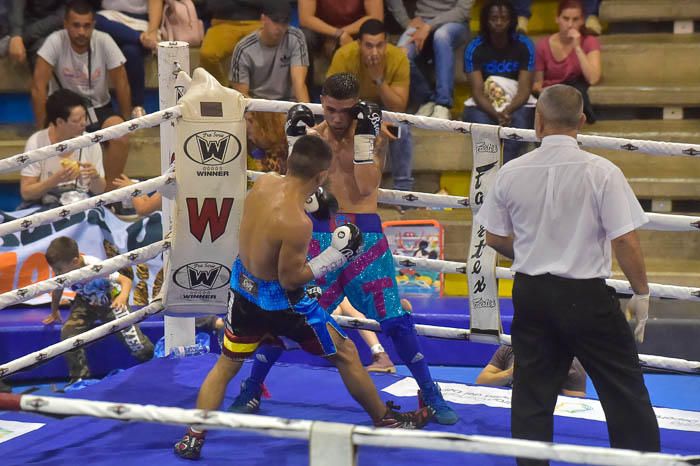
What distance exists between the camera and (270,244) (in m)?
3.37

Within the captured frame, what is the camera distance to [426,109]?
6.76 m

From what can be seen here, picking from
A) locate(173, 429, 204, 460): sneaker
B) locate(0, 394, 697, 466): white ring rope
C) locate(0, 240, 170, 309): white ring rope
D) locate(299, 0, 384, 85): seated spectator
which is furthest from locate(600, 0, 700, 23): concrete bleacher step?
locate(0, 394, 697, 466): white ring rope

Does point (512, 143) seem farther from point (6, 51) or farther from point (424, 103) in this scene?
point (6, 51)

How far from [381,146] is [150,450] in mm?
1359

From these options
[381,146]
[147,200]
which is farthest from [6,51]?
[381,146]

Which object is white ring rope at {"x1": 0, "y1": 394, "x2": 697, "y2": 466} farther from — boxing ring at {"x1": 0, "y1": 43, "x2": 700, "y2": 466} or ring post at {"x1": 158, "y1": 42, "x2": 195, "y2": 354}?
ring post at {"x1": 158, "y1": 42, "x2": 195, "y2": 354}

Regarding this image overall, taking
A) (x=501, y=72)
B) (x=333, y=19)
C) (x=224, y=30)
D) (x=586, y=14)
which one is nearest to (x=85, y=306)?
(x=224, y=30)

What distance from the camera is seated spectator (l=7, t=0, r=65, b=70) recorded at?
6843 millimetres

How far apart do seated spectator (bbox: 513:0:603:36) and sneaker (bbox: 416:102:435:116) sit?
32.7 inches

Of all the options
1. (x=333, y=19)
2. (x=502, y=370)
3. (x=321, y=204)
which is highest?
(x=333, y=19)

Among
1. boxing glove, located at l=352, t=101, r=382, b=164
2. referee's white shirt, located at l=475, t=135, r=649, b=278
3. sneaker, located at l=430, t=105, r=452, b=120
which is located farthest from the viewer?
sneaker, located at l=430, t=105, r=452, b=120

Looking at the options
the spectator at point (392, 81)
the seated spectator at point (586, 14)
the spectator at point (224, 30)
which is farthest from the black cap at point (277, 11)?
the seated spectator at point (586, 14)

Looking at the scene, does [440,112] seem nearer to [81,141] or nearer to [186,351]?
[186,351]

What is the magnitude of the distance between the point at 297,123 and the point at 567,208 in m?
1.14
